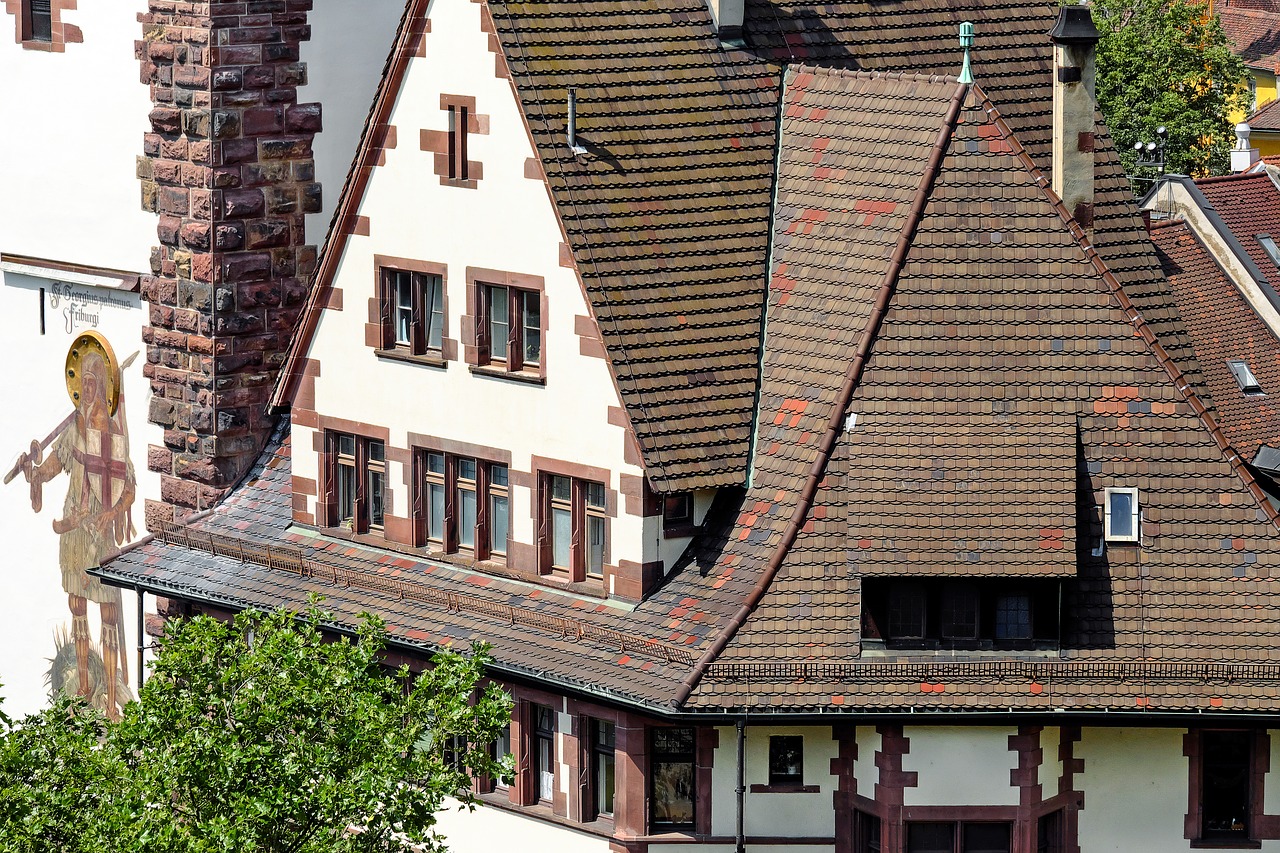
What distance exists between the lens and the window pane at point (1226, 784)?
1732 inches

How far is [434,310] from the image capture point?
47.5 metres

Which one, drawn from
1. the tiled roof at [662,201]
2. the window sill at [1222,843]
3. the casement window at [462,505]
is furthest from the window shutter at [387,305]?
the window sill at [1222,843]

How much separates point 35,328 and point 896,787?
20.4m

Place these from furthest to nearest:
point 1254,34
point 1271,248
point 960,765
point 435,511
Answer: point 1254,34 < point 1271,248 < point 435,511 < point 960,765

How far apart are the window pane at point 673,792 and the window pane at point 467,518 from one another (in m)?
5.03

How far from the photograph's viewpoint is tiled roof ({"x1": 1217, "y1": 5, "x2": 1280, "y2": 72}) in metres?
156

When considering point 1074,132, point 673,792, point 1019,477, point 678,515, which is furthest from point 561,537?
point 1074,132

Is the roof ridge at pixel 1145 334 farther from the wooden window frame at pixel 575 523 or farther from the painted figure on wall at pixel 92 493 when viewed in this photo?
the painted figure on wall at pixel 92 493

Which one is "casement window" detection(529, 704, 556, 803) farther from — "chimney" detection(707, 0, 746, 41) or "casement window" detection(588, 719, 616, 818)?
"chimney" detection(707, 0, 746, 41)

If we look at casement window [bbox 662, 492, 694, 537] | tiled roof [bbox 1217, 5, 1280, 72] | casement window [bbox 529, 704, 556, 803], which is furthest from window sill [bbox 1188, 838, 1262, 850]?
tiled roof [bbox 1217, 5, 1280, 72]

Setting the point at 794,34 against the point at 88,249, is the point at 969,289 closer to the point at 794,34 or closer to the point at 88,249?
the point at 794,34

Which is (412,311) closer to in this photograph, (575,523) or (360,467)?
(360,467)

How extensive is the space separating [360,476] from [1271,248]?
108ft

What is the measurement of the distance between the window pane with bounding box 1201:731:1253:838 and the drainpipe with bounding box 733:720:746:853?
6357mm
